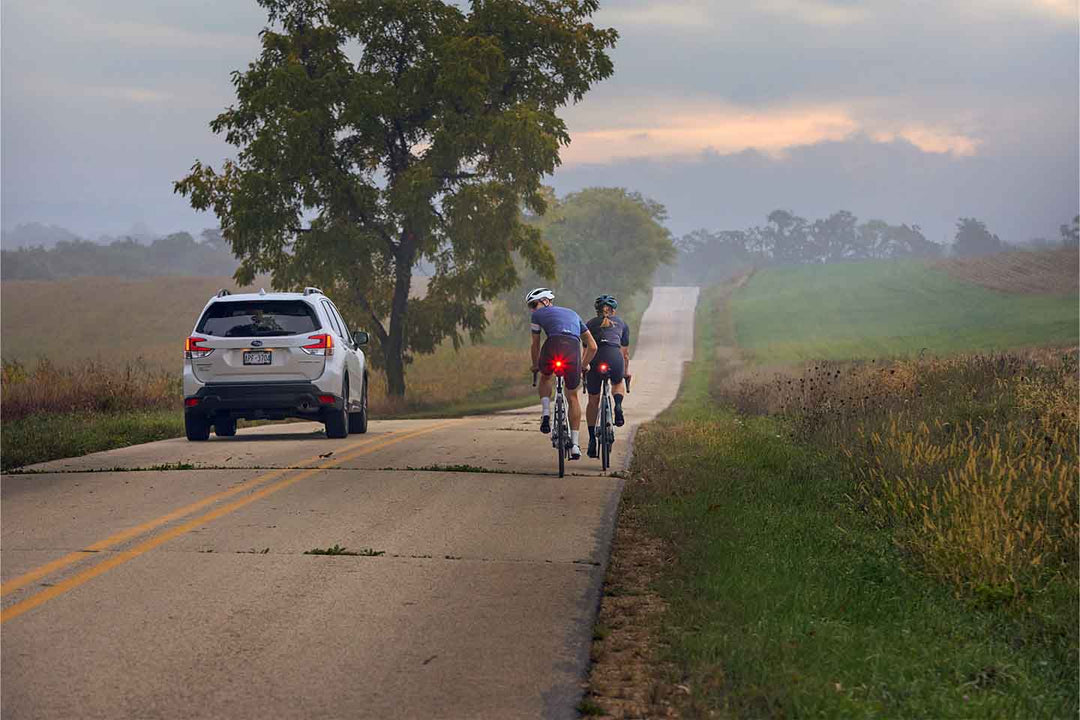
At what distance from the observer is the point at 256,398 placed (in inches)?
701

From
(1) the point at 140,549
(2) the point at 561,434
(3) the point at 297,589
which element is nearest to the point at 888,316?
(2) the point at 561,434

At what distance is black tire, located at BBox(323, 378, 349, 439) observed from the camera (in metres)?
18.8

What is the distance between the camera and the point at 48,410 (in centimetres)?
2298

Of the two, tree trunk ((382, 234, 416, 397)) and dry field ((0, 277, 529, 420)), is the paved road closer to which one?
dry field ((0, 277, 529, 420))

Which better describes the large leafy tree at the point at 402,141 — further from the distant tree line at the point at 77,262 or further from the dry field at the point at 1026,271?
the distant tree line at the point at 77,262

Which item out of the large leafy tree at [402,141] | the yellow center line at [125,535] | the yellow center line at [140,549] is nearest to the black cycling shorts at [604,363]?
the yellow center line at [140,549]

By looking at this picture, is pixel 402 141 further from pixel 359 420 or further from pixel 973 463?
pixel 973 463

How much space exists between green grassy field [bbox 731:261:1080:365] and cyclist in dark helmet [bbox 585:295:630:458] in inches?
1374

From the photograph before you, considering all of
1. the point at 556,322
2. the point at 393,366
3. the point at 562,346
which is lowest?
the point at 393,366

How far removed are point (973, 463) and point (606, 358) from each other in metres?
6.51

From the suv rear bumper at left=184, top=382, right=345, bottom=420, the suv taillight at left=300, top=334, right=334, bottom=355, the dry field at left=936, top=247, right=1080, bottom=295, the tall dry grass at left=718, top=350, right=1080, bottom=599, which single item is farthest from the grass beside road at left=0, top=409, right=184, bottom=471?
the dry field at left=936, top=247, right=1080, bottom=295

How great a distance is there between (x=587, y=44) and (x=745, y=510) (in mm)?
28327

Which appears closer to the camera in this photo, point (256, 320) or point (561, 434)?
point (561, 434)

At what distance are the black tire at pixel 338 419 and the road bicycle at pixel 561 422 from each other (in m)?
4.81
